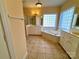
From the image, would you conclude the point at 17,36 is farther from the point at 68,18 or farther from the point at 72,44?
the point at 68,18

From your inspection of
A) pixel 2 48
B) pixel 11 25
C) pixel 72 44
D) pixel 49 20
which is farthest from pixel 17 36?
pixel 49 20

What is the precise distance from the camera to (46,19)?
22.0 ft

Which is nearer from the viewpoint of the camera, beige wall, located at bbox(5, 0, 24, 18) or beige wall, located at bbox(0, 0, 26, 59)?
beige wall, located at bbox(0, 0, 26, 59)

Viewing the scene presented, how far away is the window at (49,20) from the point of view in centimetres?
661

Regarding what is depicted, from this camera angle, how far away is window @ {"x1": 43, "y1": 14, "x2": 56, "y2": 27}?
6.61 m

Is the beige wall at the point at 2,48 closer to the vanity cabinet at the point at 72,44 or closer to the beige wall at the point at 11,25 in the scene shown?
the beige wall at the point at 11,25

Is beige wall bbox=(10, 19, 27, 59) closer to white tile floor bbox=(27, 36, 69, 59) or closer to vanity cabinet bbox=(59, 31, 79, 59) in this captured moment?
white tile floor bbox=(27, 36, 69, 59)

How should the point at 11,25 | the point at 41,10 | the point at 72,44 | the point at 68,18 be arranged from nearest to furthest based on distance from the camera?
1. the point at 11,25
2. the point at 72,44
3. the point at 68,18
4. the point at 41,10

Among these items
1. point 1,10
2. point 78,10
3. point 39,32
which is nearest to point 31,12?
point 39,32

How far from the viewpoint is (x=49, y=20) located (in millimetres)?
6676

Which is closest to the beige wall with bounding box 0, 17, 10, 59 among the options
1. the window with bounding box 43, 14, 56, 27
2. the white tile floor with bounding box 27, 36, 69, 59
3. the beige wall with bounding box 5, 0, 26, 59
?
the beige wall with bounding box 5, 0, 26, 59

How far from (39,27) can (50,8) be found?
1791 mm

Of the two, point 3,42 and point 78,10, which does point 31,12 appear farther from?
point 3,42

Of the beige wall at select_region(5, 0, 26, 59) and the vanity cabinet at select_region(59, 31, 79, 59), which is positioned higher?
the beige wall at select_region(5, 0, 26, 59)
